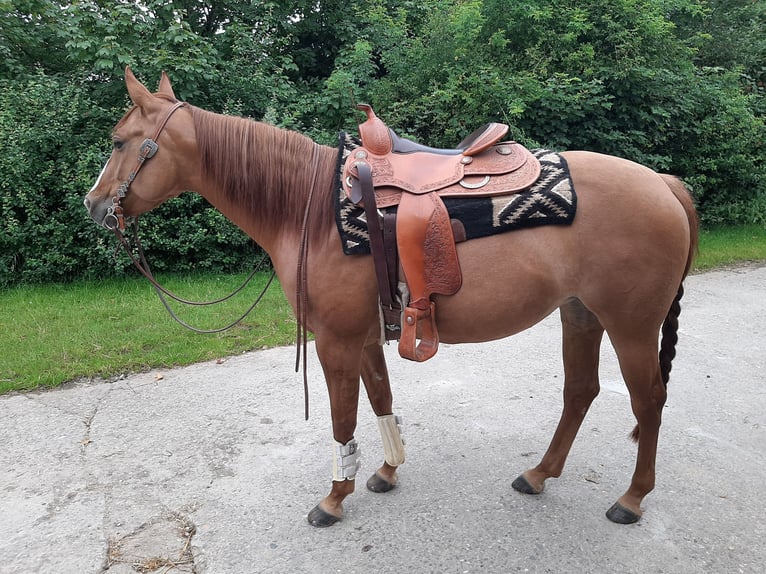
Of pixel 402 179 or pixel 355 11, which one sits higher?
pixel 355 11

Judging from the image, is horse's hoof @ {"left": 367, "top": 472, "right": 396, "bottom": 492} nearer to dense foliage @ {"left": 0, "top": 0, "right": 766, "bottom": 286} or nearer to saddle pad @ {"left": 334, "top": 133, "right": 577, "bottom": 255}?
saddle pad @ {"left": 334, "top": 133, "right": 577, "bottom": 255}

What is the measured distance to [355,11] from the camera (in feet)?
27.6

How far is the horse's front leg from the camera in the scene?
223 centimetres

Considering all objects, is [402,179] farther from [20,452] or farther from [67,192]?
[67,192]

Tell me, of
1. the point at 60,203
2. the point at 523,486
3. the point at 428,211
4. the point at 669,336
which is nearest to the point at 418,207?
the point at 428,211

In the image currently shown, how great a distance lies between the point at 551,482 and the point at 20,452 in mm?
2913

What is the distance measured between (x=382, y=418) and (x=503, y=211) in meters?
1.19

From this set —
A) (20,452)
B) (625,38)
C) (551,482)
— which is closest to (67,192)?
(20,452)

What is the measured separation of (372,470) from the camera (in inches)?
112

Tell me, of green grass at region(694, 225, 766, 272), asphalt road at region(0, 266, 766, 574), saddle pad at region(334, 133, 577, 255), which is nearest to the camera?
saddle pad at region(334, 133, 577, 255)

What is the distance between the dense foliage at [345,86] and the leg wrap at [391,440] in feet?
14.4

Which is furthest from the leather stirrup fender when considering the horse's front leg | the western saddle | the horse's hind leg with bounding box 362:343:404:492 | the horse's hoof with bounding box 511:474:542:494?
the horse's hoof with bounding box 511:474:542:494

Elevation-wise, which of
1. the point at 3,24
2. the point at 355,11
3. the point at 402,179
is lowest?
the point at 402,179

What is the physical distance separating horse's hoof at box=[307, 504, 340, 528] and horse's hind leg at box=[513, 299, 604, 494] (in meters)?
0.94
